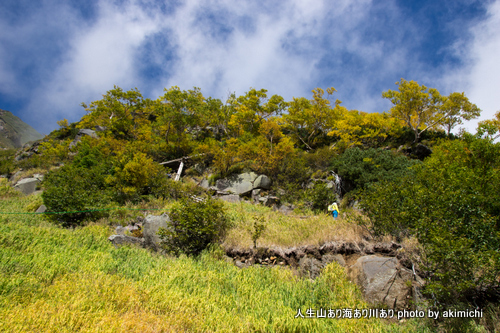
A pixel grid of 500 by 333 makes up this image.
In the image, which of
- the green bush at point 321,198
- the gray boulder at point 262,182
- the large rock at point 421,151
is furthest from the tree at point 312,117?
the green bush at point 321,198

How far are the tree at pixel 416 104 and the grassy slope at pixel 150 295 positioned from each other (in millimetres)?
25581

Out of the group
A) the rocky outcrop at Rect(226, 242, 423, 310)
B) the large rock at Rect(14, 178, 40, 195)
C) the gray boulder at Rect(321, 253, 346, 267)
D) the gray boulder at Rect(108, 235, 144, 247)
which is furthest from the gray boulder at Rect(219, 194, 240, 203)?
the large rock at Rect(14, 178, 40, 195)

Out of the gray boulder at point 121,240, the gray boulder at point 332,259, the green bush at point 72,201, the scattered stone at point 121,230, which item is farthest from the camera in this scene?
the green bush at point 72,201

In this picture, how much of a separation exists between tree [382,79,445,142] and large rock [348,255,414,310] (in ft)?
78.1

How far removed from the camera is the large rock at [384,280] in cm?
470

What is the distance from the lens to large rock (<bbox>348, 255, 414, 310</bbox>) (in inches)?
185

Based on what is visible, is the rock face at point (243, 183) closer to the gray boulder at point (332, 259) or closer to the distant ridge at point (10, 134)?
the gray boulder at point (332, 259)

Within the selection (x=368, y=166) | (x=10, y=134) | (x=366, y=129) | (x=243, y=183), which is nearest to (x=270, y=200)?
(x=243, y=183)

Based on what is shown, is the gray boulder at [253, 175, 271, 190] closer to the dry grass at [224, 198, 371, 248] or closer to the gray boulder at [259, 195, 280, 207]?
the gray boulder at [259, 195, 280, 207]

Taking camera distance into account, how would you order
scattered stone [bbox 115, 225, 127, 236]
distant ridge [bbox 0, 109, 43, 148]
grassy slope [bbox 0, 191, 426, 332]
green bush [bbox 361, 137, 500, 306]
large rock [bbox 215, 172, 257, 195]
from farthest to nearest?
1. distant ridge [bbox 0, 109, 43, 148]
2. large rock [bbox 215, 172, 257, 195]
3. scattered stone [bbox 115, 225, 127, 236]
4. green bush [bbox 361, 137, 500, 306]
5. grassy slope [bbox 0, 191, 426, 332]

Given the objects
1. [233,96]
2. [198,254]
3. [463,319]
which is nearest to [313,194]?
[198,254]

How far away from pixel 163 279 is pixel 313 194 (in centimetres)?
1177

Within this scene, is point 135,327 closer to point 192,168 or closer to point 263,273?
point 263,273

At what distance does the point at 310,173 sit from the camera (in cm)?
1888
